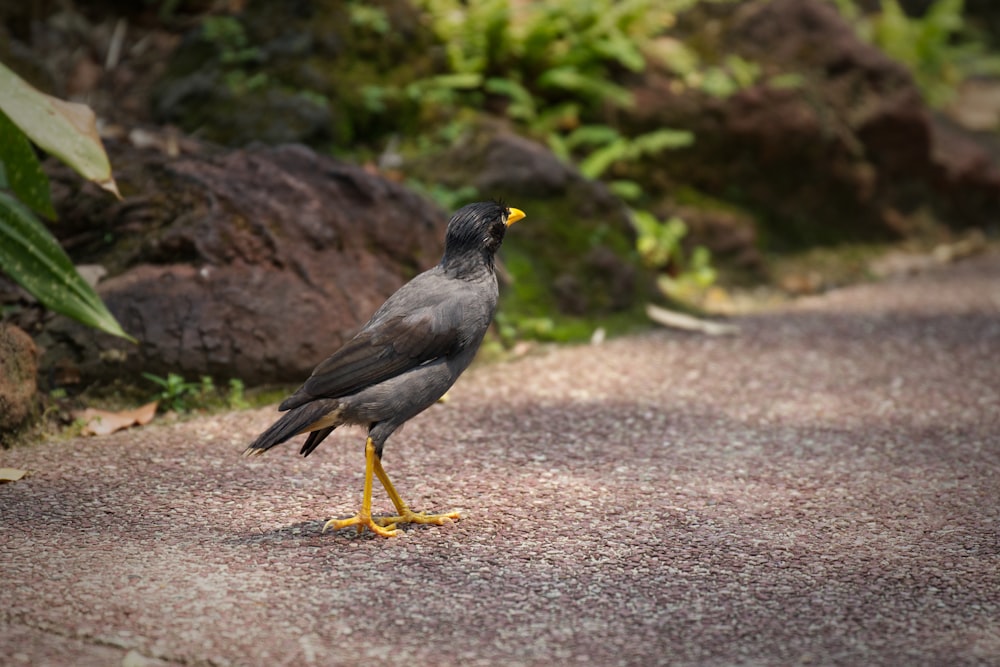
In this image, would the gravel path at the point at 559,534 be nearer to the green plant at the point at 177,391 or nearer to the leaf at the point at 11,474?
the leaf at the point at 11,474

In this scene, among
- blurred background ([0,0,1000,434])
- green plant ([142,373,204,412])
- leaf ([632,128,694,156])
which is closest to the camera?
green plant ([142,373,204,412])

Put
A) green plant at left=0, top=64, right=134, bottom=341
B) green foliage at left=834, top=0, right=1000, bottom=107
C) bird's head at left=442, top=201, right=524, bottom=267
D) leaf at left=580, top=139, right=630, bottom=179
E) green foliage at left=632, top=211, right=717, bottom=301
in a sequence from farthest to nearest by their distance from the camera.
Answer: green foliage at left=834, top=0, right=1000, bottom=107 → leaf at left=580, top=139, right=630, bottom=179 → green foliage at left=632, top=211, right=717, bottom=301 → bird's head at left=442, top=201, right=524, bottom=267 → green plant at left=0, top=64, right=134, bottom=341

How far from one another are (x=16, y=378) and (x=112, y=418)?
1.69 ft

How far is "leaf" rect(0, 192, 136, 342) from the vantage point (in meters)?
4.02

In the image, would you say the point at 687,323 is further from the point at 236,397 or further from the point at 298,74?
the point at 298,74

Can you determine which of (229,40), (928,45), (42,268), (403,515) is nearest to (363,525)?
(403,515)

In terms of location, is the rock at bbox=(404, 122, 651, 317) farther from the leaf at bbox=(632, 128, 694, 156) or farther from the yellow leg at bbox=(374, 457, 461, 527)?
the yellow leg at bbox=(374, 457, 461, 527)

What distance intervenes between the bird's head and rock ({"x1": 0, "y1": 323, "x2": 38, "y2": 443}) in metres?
1.88

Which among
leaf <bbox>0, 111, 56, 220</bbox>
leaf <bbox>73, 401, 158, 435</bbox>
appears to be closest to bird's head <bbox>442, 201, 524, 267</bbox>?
leaf <bbox>0, 111, 56, 220</bbox>

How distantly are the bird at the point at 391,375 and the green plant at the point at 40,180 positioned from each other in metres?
0.76

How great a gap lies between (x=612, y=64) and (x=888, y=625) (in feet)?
21.9

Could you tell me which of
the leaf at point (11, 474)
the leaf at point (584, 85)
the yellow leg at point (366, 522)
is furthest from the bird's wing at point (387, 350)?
the leaf at point (584, 85)

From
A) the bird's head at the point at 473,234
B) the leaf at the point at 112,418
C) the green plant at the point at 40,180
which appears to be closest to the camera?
the green plant at the point at 40,180

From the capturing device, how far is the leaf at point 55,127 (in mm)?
3732
